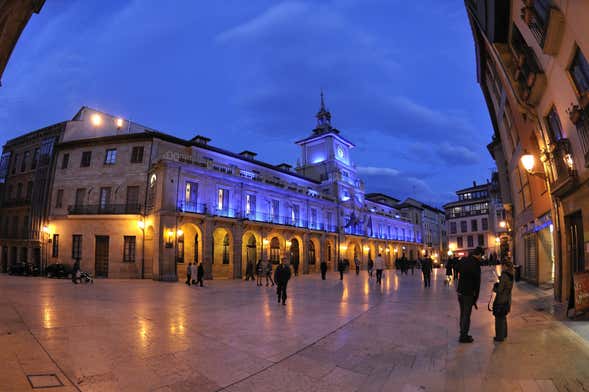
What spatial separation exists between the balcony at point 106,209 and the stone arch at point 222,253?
677 centimetres

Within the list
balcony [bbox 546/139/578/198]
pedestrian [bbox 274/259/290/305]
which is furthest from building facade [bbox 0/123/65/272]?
balcony [bbox 546/139/578/198]

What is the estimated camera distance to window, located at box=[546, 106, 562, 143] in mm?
9602

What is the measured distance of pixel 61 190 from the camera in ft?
96.2

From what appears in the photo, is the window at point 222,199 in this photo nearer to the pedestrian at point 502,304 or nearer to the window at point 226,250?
the window at point 226,250

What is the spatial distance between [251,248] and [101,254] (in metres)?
12.9

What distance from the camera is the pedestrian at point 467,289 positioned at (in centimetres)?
624

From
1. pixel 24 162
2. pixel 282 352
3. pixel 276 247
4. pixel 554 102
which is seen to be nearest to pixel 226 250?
pixel 276 247

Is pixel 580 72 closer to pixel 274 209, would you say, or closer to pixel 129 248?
pixel 129 248

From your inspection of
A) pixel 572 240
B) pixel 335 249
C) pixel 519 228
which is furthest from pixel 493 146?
pixel 335 249

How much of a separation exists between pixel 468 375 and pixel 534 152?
11861mm

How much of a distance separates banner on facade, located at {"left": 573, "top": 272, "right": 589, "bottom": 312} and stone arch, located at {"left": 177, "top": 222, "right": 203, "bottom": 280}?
2394cm

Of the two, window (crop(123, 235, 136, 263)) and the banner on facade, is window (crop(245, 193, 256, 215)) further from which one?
the banner on facade

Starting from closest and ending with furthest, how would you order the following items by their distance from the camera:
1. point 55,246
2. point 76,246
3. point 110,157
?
point 76,246
point 55,246
point 110,157

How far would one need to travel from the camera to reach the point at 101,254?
2700cm
